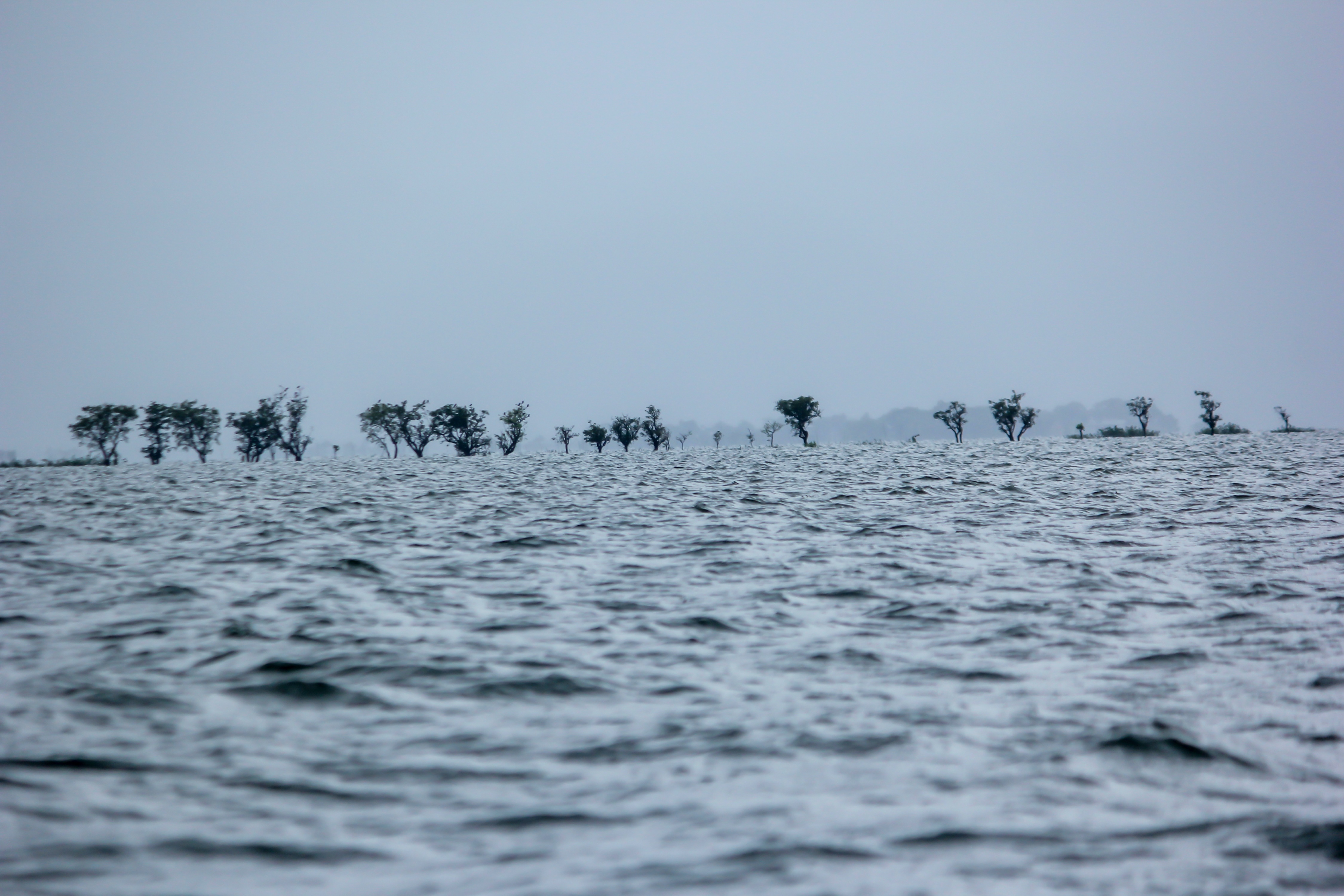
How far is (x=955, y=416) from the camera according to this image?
181 meters

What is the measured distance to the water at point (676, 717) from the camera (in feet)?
19.2

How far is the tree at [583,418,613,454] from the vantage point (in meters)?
164

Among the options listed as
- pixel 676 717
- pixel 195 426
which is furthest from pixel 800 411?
pixel 676 717

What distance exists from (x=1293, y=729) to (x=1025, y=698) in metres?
2.41

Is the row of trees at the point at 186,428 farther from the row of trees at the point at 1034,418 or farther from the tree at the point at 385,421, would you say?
the row of trees at the point at 1034,418

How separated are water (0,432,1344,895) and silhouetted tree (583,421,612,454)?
14243cm

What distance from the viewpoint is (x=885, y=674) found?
10430mm

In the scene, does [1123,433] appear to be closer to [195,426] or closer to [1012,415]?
[1012,415]

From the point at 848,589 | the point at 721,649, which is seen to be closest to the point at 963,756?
the point at 721,649

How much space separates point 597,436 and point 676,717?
159143mm

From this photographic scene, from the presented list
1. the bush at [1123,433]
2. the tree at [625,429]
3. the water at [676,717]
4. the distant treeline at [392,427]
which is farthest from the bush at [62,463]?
the bush at [1123,433]

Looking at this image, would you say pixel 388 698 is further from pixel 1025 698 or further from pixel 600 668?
pixel 1025 698

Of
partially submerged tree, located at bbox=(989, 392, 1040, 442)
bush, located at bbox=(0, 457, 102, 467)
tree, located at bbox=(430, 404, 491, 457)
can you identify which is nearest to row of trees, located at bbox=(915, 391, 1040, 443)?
partially submerged tree, located at bbox=(989, 392, 1040, 442)

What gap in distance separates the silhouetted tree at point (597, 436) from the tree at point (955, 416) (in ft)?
217
